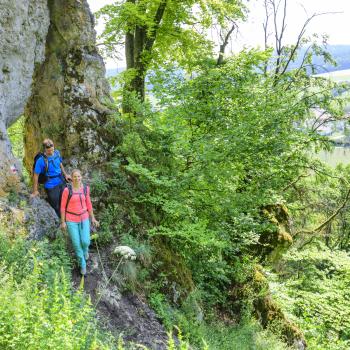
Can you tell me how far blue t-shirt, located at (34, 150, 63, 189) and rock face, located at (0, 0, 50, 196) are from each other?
467 millimetres

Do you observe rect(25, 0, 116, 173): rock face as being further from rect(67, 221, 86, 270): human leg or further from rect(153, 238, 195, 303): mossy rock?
rect(67, 221, 86, 270): human leg

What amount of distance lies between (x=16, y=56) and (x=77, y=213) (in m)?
4.16

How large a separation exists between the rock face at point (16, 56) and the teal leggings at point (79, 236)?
1.60m

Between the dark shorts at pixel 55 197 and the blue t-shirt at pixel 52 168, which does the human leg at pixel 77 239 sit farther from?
the blue t-shirt at pixel 52 168

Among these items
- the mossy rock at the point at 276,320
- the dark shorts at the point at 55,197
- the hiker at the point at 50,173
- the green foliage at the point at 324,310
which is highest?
the hiker at the point at 50,173

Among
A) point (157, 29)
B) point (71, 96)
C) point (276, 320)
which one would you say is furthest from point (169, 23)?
point (276, 320)

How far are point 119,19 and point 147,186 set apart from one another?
5820mm

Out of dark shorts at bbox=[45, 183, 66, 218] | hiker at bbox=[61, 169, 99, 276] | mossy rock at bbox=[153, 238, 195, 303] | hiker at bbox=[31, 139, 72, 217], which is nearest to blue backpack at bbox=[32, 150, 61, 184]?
hiker at bbox=[31, 139, 72, 217]

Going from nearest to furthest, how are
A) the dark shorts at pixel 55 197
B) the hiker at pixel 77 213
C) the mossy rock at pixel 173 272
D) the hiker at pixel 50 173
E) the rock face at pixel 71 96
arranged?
the hiker at pixel 77 213 < the hiker at pixel 50 173 < the dark shorts at pixel 55 197 < the mossy rock at pixel 173 272 < the rock face at pixel 71 96

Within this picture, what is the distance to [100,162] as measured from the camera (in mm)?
9148

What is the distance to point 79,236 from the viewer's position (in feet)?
21.4

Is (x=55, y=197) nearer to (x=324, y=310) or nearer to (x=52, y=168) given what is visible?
(x=52, y=168)

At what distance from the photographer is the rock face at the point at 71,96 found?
361 inches

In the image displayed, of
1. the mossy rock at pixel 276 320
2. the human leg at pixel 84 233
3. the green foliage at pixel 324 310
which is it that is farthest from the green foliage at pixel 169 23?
the green foliage at pixel 324 310
